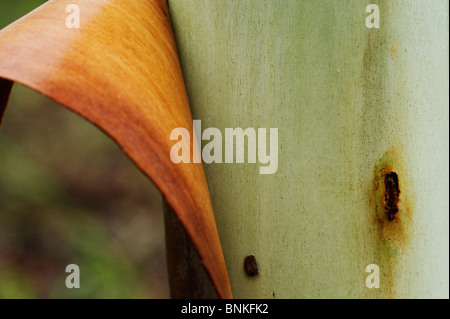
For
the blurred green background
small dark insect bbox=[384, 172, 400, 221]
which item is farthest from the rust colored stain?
the blurred green background

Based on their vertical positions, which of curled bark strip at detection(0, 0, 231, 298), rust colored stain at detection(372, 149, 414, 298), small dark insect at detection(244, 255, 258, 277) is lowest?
small dark insect at detection(244, 255, 258, 277)

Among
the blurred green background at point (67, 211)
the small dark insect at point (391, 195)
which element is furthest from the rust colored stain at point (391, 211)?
the blurred green background at point (67, 211)

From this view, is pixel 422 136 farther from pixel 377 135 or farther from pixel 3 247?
pixel 3 247

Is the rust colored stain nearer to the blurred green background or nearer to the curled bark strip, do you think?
the curled bark strip

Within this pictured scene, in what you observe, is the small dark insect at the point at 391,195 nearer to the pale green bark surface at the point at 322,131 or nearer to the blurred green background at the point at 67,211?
the pale green bark surface at the point at 322,131

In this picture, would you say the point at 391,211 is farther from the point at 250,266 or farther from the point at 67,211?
the point at 67,211

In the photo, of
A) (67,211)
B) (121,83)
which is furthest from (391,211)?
(67,211)
